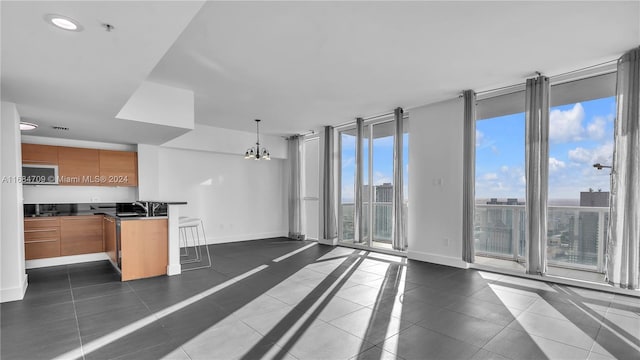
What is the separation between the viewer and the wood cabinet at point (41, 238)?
489cm

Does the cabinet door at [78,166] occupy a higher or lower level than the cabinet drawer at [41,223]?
higher

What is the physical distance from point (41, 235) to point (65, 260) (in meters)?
0.59

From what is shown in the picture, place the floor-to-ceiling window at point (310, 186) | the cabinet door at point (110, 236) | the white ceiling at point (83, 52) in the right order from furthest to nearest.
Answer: the floor-to-ceiling window at point (310, 186) < the cabinet door at point (110, 236) < the white ceiling at point (83, 52)

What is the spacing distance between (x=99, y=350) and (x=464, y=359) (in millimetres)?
2798

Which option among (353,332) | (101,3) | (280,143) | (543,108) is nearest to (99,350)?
(353,332)

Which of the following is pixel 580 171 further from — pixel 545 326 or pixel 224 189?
pixel 224 189

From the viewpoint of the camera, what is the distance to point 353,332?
264 cm

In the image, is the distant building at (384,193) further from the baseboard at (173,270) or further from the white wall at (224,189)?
the baseboard at (173,270)

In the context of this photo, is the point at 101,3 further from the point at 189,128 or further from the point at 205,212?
the point at 205,212

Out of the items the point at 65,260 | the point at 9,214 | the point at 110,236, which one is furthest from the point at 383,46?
the point at 65,260

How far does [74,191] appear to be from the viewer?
18.9 feet

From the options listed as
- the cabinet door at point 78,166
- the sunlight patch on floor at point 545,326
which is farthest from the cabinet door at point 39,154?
the sunlight patch on floor at point 545,326

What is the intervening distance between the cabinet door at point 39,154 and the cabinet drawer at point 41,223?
1.00 m

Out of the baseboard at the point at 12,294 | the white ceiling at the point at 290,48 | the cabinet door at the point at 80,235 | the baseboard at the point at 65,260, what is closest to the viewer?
the white ceiling at the point at 290,48
